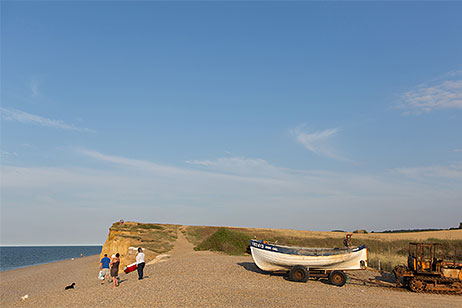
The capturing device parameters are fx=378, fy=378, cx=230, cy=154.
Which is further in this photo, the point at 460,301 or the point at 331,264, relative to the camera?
the point at 331,264

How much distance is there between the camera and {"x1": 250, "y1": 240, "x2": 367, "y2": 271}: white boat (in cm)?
2373

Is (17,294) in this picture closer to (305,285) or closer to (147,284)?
(147,284)

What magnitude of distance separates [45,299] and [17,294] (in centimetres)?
1321

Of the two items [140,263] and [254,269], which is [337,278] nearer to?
[254,269]

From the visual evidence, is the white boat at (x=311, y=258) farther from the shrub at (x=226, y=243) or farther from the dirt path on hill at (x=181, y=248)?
the shrub at (x=226, y=243)

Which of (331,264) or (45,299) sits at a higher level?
(331,264)

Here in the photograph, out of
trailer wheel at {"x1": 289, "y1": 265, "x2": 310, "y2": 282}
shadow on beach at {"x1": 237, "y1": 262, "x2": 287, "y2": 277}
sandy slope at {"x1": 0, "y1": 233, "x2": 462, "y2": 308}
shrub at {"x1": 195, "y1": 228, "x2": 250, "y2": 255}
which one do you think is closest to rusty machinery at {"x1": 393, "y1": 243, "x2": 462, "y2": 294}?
sandy slope at {"x1": 0, "y1": 233, "x2": 462, "y2": 308}

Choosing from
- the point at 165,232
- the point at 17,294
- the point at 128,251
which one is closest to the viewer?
the point at 17,294

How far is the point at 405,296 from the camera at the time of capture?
21.1m

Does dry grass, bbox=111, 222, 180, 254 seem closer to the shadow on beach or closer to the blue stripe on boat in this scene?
the shadow on beach

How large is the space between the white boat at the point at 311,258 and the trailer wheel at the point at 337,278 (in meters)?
0.58

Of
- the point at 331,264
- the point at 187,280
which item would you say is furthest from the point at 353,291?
the point at 187,280

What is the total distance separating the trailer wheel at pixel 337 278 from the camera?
23322 millimetres

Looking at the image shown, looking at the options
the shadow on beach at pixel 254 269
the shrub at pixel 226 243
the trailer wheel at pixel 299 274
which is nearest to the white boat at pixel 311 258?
the trailer wheel at pixel 299 274
